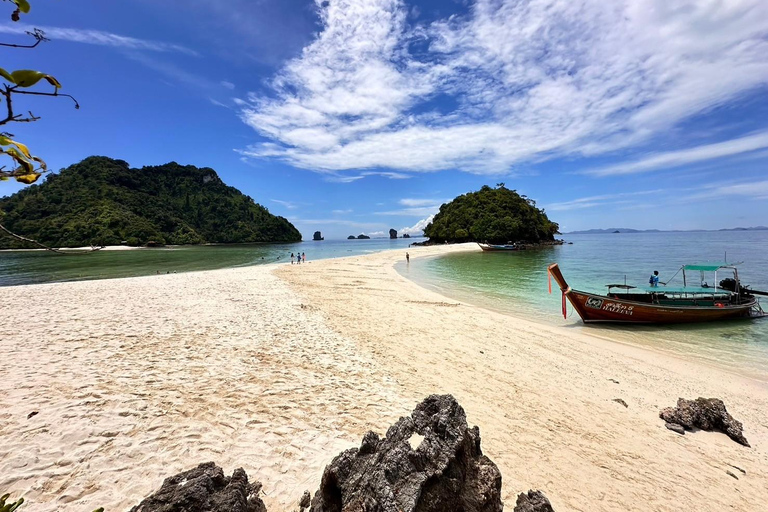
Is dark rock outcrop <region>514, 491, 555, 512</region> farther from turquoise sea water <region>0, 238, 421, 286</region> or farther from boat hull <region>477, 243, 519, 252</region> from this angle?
boat hull <region>477, 243, 519, 252</region>

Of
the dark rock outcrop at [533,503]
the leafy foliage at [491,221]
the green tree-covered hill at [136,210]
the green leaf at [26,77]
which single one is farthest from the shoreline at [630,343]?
the leafy foliage at [491,221]

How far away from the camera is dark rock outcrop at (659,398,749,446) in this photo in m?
6.27

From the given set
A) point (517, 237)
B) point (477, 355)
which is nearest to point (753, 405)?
point (477, 355)

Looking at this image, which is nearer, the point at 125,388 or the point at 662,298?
the point at 125,388

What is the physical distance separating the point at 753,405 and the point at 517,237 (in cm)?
8261

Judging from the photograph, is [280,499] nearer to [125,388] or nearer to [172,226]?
[125,388]

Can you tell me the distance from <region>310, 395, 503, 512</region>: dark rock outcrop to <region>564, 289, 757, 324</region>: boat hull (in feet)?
42.6

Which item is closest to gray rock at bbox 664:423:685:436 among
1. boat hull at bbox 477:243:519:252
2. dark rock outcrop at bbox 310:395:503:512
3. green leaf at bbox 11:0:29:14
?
dark rock outcrop at bbox 310:395:503:512

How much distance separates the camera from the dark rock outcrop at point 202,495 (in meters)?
2.97

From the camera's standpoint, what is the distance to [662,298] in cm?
1702

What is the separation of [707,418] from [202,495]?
821 cm

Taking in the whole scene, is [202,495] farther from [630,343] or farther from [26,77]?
[630,343]

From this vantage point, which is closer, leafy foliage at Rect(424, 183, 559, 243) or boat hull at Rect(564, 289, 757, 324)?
boat hull at Rect(564, 289, 757, 324)

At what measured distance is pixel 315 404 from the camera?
595 cm
